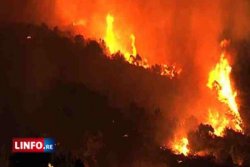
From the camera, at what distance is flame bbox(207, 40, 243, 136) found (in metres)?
140

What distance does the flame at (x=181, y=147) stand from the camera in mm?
131625

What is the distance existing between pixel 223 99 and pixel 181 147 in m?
20.1

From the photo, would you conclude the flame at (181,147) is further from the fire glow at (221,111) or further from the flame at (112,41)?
the flame at (112,41)

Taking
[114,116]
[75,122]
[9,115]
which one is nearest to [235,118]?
[114,116]

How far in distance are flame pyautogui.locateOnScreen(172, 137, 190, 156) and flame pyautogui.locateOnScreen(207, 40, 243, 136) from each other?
814 centimetres

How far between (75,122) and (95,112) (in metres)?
5.95

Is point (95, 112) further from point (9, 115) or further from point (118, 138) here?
point (9, 115)

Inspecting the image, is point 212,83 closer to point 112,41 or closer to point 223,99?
point 223,99

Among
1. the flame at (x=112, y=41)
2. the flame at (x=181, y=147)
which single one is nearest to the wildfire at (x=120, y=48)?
the flame at (x=112, y=41)

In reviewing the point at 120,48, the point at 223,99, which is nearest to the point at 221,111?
the point at 223,99

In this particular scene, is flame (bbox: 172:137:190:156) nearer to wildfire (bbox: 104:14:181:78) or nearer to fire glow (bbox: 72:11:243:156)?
fire glow (bbox: 72:11:243:156)

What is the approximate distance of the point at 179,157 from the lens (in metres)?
128

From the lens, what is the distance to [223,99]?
476 ft

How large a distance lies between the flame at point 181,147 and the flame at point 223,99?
8143 millimetres
